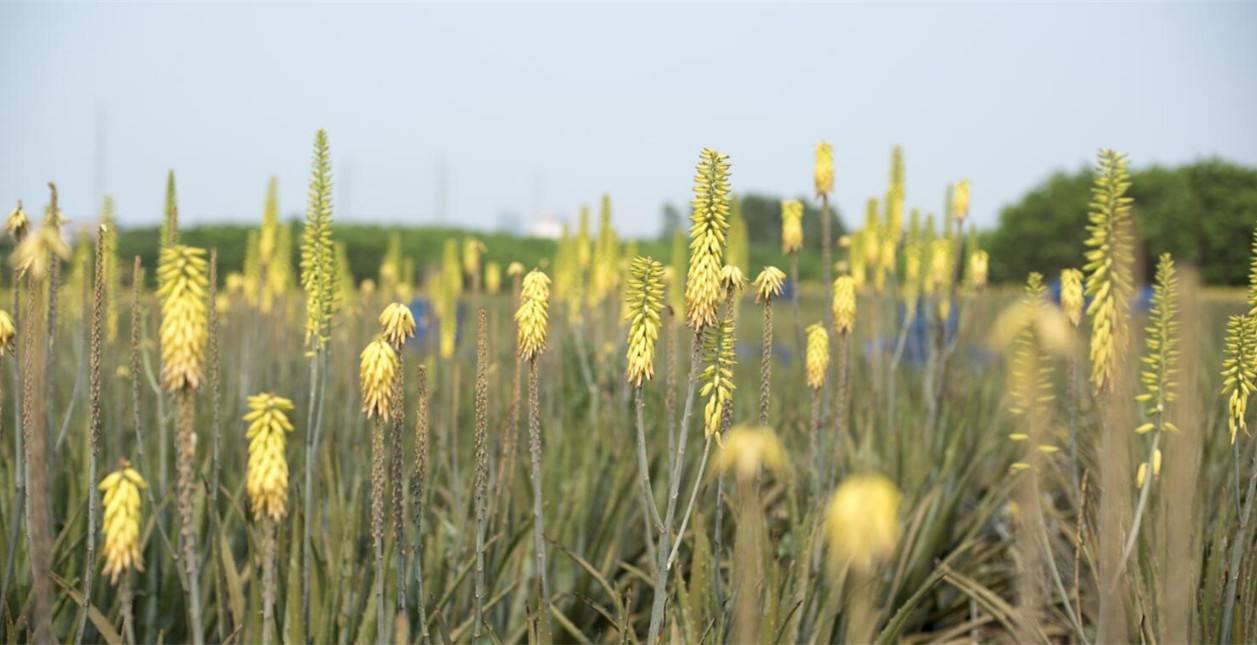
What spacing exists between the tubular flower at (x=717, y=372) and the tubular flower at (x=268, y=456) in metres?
0.82

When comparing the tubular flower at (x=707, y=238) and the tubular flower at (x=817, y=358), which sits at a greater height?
the tubular flower at (x=707, y=238)

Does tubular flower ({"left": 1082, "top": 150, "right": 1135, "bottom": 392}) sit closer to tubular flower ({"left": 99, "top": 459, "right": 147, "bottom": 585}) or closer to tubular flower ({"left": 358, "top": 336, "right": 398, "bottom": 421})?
tubular flower ({"left": 358, "top": 336, "right": 398, "bottom": 421})

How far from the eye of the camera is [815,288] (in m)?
27.7

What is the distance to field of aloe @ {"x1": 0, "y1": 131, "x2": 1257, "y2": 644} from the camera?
1621 millimetres

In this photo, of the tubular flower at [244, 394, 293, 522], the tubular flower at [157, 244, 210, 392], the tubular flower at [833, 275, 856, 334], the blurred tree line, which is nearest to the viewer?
the tubular flower at [157, 244, 210, 392]

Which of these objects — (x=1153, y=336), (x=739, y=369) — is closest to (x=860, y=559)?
(x=1153, y=336)

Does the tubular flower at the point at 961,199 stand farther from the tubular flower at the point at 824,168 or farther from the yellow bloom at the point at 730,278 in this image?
the yellow bloom at the point at 730,278

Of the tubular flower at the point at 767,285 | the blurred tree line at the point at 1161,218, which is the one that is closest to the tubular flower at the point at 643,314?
the tubular flower at the point at 767,285

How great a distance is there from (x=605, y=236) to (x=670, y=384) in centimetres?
352

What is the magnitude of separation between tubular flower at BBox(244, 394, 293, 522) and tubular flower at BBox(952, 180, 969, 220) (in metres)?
4.11

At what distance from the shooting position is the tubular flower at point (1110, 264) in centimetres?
192

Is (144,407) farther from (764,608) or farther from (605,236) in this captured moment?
(764,608)

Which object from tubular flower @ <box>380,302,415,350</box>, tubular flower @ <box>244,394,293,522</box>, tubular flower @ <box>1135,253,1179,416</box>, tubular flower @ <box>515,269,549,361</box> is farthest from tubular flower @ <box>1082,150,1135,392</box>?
tubular flower @ <box>244,394,293,522</box>

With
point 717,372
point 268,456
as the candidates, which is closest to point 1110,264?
point 717,372
